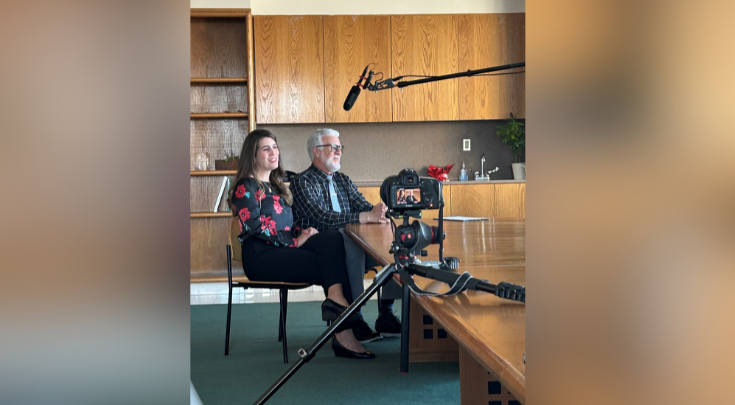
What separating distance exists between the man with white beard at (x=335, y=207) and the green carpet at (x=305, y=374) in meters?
0.14

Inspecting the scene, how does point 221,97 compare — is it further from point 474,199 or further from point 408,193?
point 408,193

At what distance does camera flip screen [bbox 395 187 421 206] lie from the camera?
1437 mm

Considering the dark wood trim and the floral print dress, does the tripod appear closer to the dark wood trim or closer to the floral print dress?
the floral print dress

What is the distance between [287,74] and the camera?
5484 mm

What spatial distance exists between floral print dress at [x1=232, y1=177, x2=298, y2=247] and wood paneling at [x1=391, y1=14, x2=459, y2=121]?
2.67 meters

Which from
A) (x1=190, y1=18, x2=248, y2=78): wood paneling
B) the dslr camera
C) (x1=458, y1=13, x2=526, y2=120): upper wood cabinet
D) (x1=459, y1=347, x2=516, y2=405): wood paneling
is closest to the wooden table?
(x1=459, y1=347, x2=516, y2=405): wood paneling

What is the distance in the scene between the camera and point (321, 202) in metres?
3.45

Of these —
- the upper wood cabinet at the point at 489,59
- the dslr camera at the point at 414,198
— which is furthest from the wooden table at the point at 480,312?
the upper wood cabinet at the point at 489,59

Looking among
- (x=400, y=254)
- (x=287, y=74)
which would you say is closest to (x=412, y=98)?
(x=287, y=74)

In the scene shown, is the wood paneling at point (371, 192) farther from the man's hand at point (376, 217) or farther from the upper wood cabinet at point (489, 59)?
the man's hand at point (376, 217)

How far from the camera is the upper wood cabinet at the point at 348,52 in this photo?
550 cm

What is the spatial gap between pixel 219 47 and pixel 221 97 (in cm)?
46
